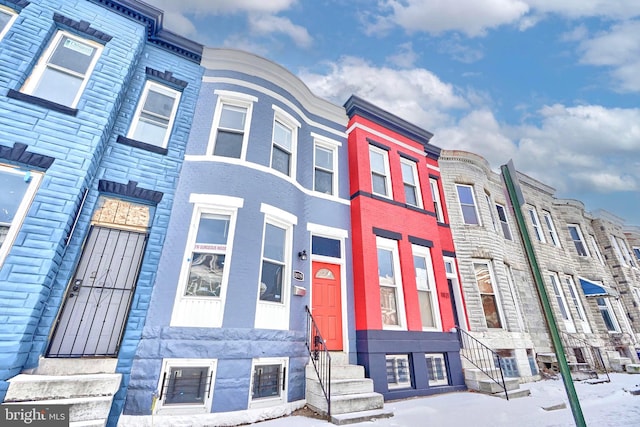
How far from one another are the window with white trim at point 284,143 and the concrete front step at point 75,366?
5435 millimetres

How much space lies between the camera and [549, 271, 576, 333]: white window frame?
12.8 m

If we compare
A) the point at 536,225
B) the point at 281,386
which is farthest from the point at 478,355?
the point at 536,225

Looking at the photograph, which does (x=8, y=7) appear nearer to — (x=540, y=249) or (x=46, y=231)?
(x=46, y=231)

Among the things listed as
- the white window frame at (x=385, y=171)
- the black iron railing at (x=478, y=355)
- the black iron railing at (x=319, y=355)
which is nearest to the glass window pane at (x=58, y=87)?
the black iron railing at (x=319, y=355)

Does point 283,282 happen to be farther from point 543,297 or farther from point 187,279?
point 543,297

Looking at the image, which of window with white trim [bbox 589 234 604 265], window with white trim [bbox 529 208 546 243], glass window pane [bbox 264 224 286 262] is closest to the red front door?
glass window pane [bbox 264 224 286 262]

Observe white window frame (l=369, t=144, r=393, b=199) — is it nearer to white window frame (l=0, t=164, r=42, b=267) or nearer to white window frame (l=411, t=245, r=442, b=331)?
white window frame (l=411, t=245, r=442, b=331)

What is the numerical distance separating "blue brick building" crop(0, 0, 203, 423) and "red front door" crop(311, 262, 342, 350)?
3908 mm

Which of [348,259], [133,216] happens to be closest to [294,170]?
[348,259]

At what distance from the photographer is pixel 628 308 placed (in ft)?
52.1

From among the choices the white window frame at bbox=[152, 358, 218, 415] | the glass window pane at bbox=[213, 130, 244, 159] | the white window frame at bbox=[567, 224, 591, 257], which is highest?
the white window frame at bbox=[567, 224, 591, 257]

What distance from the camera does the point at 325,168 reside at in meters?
9.46

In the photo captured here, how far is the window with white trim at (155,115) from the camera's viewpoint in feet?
22.6

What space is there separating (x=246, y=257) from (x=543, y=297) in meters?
5.24
